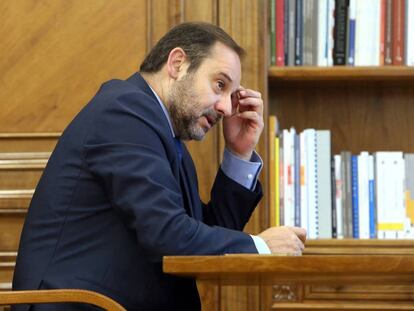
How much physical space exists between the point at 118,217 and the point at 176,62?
1.64 ft

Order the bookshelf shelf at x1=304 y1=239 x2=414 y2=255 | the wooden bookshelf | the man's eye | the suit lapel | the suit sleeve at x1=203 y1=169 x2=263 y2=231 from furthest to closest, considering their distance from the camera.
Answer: the wooden bookshelf → the bookshelf shelf at x1=304 y1=239 x2=414 y2=255 → the suit sleeve at x1=203 y1=169 x2=263 y2=231 → the man's eye → the suit lapel

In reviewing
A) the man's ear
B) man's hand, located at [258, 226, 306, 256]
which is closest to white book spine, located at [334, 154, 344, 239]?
the man's ear

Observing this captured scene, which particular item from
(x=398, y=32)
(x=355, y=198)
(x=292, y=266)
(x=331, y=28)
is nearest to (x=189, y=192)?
(x=292, y=266)

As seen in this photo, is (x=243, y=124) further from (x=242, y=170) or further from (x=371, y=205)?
(x=371, y=205)

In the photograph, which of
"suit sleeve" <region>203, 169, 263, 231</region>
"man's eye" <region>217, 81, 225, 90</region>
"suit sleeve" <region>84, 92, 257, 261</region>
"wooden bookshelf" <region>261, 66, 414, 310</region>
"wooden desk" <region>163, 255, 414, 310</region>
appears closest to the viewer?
"wooden desk" <region>163, 255, 414, 310</region>

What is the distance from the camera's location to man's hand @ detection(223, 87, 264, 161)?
259 centimetres

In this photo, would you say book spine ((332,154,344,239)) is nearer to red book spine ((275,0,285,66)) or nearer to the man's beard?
red book spine ((275,0,285,66))

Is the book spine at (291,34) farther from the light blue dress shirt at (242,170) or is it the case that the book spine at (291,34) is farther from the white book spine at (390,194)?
the light blue dress shirt at (242,170)

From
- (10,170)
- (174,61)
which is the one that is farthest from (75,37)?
(174,61)

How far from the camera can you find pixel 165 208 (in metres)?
1.92

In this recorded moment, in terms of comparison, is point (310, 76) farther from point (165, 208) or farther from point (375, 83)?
point (165, 208)

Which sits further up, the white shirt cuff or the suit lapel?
the suit lapel

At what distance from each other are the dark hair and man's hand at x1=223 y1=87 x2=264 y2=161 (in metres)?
0.19

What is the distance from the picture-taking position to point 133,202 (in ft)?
6.37
